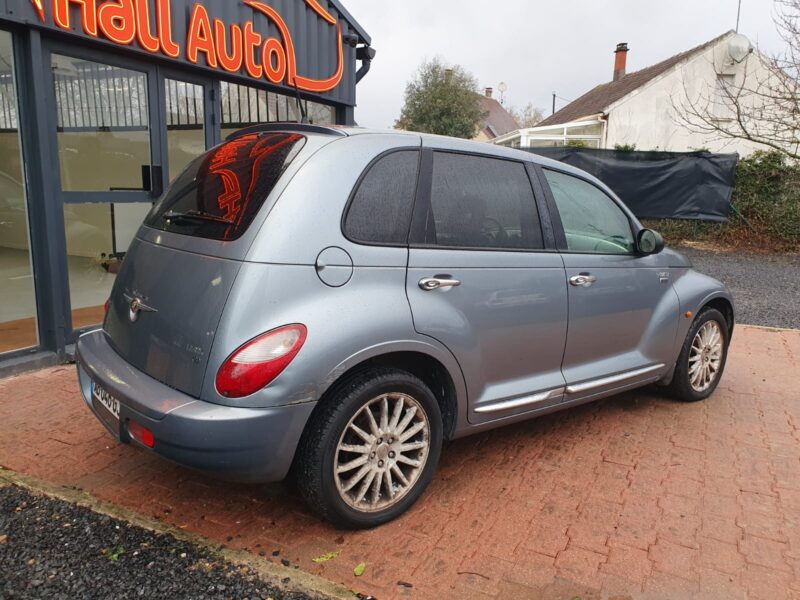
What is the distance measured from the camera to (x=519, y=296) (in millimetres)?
3223

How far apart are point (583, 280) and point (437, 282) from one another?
110 centimetres

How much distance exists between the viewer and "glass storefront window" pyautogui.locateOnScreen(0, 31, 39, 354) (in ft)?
15.9

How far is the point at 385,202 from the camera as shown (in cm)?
285

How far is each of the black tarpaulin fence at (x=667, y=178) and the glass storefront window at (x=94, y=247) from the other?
952cm

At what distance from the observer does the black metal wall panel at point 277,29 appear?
459cm

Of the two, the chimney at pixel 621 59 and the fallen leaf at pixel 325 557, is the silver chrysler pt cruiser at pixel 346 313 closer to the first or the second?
the fallen leaf at pixel 325 557

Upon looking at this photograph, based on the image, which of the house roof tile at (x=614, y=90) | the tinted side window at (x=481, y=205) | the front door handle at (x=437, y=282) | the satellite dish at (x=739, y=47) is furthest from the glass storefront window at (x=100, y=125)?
the satellite dish at (x=739, y=47)

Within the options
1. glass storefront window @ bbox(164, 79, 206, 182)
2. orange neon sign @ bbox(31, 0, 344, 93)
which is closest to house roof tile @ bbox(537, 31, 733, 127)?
orange neon sign @ bbox(31, 0, 344, 93)

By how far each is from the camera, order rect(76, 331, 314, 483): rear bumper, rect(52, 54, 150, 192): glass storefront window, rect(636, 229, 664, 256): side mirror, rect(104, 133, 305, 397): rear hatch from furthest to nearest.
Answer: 1. rect(52, 54, 150, 192): glass storefront window
2. rect(636, 229, 664, 256): side mirror
3. rect(104, 133, 305, 397): rear hatch
4. rect(76, 331, 314, 483): rear bumper

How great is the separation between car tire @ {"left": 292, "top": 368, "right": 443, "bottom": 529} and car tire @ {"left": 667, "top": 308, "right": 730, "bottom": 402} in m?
2.37

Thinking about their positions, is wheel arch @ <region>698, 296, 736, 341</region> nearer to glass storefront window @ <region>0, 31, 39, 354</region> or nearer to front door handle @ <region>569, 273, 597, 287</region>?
front door handle @ <region>569, 273, 597, 287</region>

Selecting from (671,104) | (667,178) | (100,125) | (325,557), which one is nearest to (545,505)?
(325,557)

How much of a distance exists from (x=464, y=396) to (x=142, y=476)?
1761 millimetres

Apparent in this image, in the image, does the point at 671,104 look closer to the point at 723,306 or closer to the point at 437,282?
the point at 723,306
